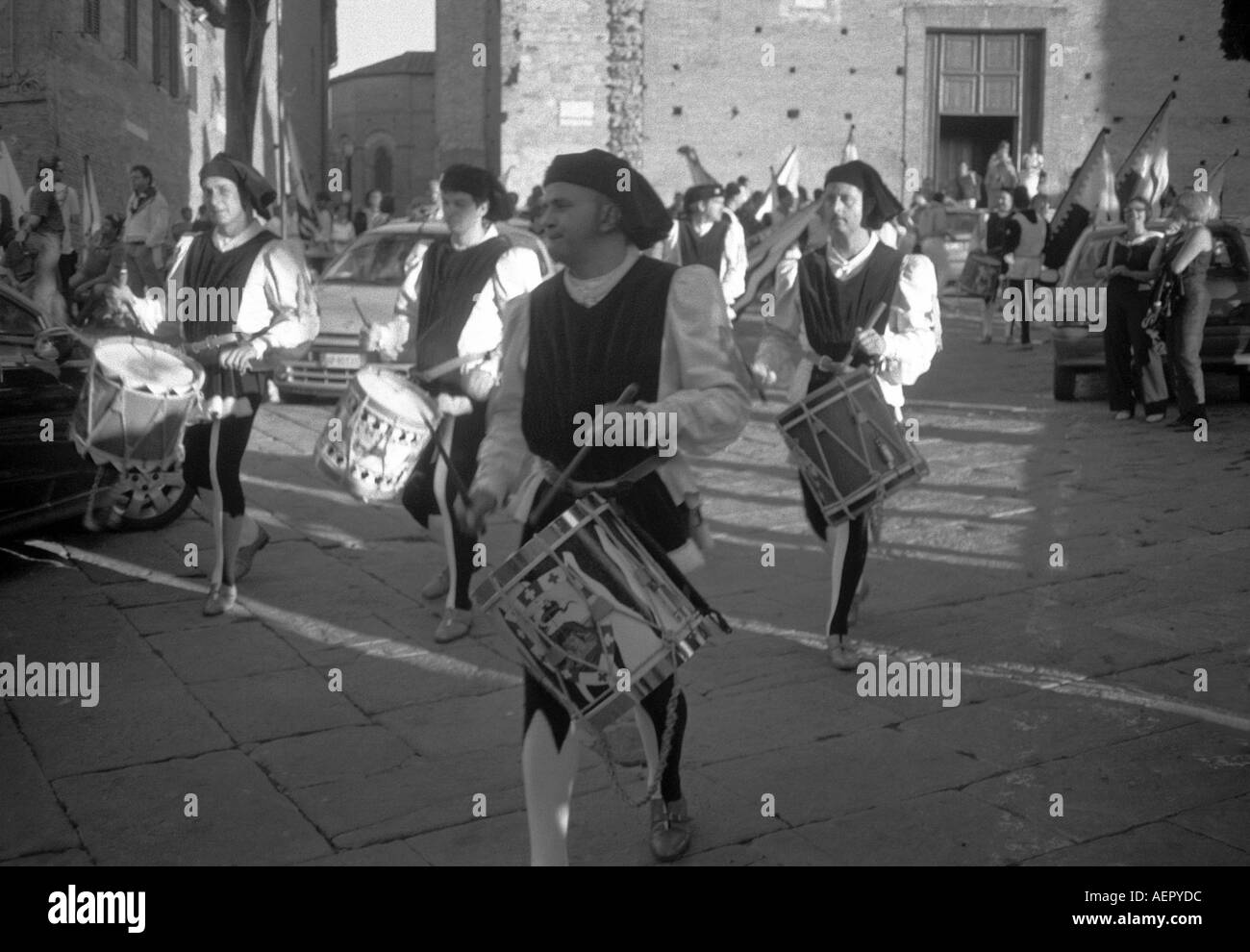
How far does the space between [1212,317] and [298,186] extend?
504 inches

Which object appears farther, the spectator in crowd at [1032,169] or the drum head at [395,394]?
the spectator in crowd at [1032,169]

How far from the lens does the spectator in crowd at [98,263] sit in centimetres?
1680

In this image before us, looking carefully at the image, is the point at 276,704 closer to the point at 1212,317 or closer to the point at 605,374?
the point at 605,374

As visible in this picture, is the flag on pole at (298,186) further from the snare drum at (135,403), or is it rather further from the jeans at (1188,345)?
the snare drum at (135,403)

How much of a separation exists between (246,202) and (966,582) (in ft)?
12.7

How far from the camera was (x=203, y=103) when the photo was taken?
34312 millimetres

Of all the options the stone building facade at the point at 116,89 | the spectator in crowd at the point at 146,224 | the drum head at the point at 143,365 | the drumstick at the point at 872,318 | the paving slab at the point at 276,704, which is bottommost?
the paving slab at the point at 276,704

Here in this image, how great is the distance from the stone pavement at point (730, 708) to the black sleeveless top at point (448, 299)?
4.00 feet

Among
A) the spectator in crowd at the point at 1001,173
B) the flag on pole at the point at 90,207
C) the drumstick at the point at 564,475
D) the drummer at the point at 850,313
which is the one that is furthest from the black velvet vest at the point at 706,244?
the spectator in crowd at the point at 1001,173

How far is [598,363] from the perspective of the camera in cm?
384

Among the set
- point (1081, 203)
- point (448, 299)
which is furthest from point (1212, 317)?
point (448, 299)

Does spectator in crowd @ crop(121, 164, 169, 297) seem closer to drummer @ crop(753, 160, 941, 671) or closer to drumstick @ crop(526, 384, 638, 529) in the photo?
drummer @ crop(753, 160, 941, 671)
